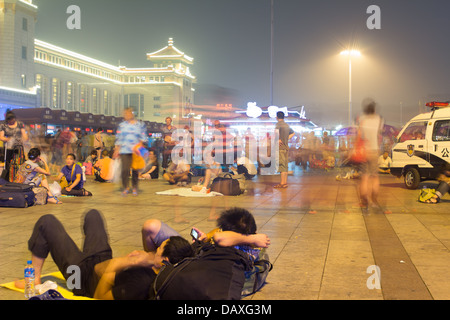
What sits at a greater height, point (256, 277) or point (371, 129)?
point (371, 129)

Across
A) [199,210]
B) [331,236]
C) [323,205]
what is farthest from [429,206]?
[199,210]

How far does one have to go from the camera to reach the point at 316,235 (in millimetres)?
6555

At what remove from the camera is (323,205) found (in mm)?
9742

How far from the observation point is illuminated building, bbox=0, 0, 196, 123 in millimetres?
61719

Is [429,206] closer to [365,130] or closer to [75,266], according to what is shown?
[365,130]

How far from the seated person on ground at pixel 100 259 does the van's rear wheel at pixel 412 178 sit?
33.8ft

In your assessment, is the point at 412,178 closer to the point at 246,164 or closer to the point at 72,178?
the point at 246,164

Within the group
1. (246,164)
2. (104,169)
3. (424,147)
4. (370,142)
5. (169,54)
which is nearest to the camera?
(370,142)

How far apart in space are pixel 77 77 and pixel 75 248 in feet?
344

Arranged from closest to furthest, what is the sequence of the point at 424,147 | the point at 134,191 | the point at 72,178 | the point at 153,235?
the point at 153,235, the point at 72,178, the point at 134,191, the point at 424,147

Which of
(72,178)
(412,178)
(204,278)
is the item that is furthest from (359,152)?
(72,178)

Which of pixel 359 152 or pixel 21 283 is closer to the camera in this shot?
pixel 21 283

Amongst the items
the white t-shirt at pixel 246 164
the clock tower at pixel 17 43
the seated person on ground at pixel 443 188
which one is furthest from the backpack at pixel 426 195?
the clock tower at pixel 17 43

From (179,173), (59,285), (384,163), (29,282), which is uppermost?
(384,163)
